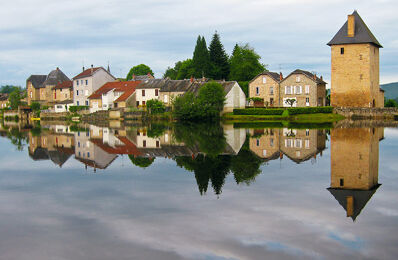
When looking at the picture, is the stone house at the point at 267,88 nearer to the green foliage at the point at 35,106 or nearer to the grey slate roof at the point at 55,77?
the green foliage at the point at 35,106

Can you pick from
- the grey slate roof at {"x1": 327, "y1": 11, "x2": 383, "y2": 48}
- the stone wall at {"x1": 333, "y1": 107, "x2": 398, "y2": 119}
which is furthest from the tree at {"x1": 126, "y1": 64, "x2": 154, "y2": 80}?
the stone wall at {"x1": 333, "y1": 107, "x2": 398, "y2": 119}

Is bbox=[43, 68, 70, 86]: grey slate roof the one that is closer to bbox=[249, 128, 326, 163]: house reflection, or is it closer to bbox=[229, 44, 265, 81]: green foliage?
bbox=[229, 44, 265, 81]: green foliage

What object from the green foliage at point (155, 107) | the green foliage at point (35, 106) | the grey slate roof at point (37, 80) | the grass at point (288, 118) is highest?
the grey slate roof at point (37, 80)

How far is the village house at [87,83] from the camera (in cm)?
6819

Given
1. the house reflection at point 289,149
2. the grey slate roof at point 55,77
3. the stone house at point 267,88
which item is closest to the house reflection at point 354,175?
the house reflection at point 289,149

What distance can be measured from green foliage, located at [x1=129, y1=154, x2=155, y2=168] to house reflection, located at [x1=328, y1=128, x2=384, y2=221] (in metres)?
6.43

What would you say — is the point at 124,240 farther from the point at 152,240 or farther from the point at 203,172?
the point at 203,172

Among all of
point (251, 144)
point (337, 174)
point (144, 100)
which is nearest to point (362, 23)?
point (144, 100)

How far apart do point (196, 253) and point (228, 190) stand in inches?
166

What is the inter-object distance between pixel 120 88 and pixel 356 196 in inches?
2235

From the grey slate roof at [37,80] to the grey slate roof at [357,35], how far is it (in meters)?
56.4

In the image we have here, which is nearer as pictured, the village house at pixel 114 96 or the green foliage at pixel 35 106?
the village house at pixel 114 96

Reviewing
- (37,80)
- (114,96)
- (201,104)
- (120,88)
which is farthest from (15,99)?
(201,104)

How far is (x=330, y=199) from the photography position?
9.39m
